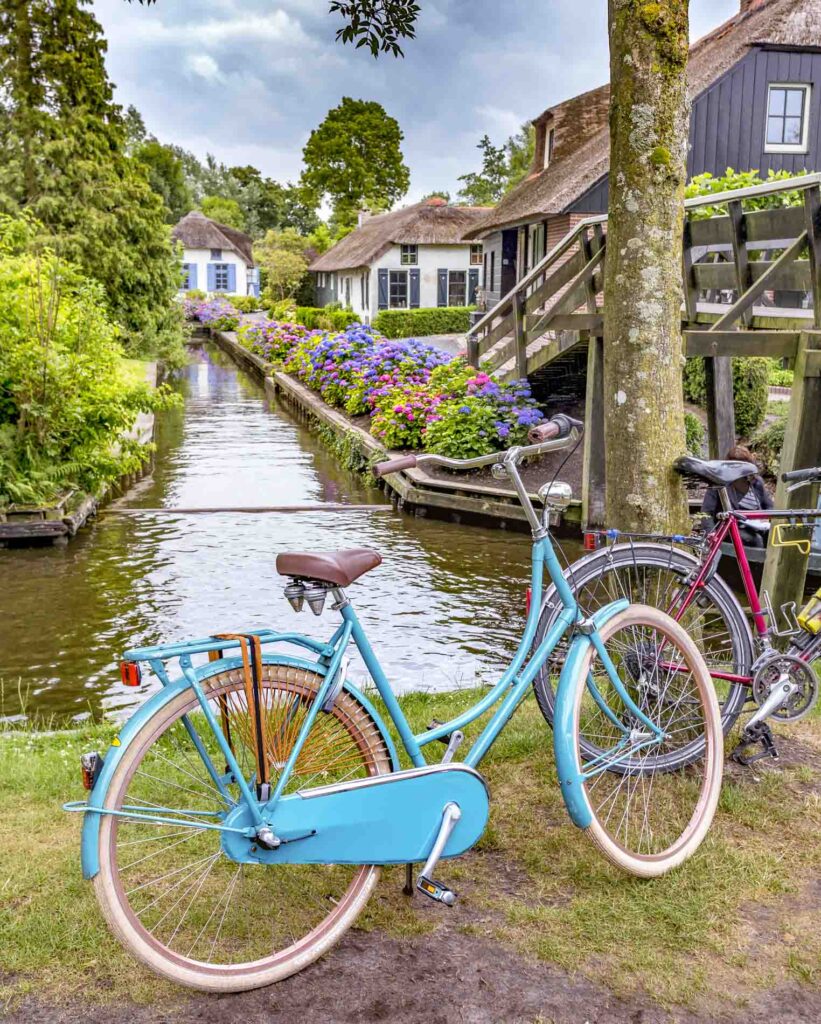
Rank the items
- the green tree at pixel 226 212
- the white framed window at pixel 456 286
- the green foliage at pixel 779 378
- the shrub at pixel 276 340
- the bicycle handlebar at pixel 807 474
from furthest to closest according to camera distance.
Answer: the green tree at pixel 226 212 → the white framed window at pixel 456 286 → the shrub at pixel 276 340 → the green foliage at pixel 779 378 → the bicycle handlebar at pixel 807 474

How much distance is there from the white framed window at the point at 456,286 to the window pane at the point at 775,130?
22489 mm

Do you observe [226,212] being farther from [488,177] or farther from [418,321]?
[418,321]

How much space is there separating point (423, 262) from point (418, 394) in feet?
93.3

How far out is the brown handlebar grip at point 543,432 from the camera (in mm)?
3039

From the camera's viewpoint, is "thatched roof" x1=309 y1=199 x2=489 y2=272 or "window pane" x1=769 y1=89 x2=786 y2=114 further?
"thatched roof" x1=309 y1=199 x2=489 y2=272

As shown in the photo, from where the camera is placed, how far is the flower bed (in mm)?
13508

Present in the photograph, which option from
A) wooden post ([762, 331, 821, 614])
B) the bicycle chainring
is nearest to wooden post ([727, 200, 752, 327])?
wooden post ([762, 331, 821, 614])

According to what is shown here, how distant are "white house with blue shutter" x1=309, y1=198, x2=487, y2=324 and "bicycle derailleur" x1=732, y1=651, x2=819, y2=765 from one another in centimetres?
3925

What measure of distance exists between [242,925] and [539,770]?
4.25 ft

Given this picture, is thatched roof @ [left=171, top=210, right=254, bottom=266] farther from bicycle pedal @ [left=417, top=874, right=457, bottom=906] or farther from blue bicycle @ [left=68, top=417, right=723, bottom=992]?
bicycle pedal @ [left=417, top=874, right=457, bottom=906]

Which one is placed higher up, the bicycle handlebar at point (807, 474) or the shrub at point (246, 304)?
the shrub at point (246, 304)

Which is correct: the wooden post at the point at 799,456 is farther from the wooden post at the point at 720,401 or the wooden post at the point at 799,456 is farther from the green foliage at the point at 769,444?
the green foliage at the point at 769,444

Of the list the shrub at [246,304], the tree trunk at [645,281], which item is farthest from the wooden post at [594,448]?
the shrub at [246,304]

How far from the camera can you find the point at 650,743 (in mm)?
3244
